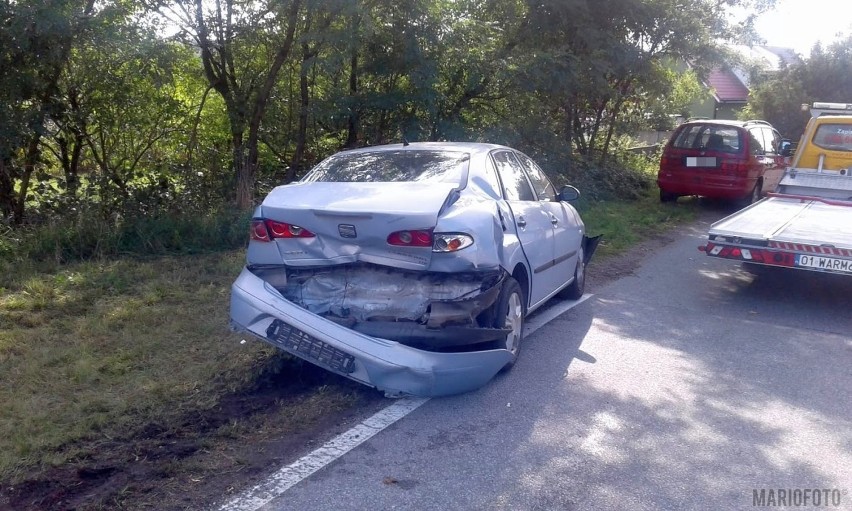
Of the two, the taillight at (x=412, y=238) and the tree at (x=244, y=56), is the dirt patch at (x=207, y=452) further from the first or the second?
the tree at (x=244, y=56)

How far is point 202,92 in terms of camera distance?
11.3 meters

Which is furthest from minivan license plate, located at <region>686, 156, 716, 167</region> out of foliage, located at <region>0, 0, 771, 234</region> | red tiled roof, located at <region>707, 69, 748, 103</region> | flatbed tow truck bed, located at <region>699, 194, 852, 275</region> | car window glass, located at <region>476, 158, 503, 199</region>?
red tiled roof, located at <region>707, 69, 748, 103</region>

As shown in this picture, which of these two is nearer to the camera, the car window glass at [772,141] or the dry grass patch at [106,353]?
the dry grass patch at [106,353]

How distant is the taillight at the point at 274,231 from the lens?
5574 millimetres

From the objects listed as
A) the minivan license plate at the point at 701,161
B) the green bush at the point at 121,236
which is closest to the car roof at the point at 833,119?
the minivan license plate at the point at 701,161

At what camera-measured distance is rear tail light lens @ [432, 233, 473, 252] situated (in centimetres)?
533

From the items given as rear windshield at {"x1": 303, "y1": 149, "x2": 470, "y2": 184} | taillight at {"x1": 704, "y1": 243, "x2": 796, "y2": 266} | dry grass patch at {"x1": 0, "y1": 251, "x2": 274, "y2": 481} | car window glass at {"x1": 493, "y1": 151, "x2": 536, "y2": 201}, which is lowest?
dry grass patch at {"x1": 0, "y1": 251, "x2": 274, "y2": 481}

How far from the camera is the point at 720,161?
14820 millimetres

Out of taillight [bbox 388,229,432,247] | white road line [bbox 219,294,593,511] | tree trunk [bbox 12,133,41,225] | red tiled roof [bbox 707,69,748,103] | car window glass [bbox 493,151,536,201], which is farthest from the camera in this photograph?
red tiled roof [bbox 707,69,748,103]

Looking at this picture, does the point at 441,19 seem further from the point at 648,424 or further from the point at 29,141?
the point at 648,424

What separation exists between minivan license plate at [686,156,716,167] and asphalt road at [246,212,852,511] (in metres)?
7.51

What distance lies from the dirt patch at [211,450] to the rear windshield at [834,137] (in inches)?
367

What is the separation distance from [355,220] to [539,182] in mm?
2610

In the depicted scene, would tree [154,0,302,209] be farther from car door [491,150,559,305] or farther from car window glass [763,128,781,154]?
car window glass [763,128,781,154]
